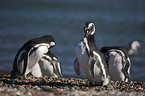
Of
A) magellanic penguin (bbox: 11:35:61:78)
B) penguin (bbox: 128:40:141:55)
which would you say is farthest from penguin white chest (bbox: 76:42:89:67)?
penguin (bbox: 128:40:141:55)

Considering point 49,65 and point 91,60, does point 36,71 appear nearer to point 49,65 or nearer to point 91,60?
point 49,65

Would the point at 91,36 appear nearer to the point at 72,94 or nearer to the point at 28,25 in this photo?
the point at 72,94

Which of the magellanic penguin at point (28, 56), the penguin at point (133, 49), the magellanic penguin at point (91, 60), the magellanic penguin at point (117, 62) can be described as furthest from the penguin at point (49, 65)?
the penguin at point (133, 49)

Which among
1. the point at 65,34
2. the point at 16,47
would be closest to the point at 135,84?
the point at 16,47

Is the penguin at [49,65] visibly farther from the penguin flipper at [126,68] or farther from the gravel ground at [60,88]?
the penguin flipper at [126,68]

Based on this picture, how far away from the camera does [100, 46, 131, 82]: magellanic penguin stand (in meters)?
6.66

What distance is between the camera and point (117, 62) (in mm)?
6688

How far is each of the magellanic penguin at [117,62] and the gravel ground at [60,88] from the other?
20.0 inches

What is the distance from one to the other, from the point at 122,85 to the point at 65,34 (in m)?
11.3

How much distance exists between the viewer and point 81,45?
18.4ft

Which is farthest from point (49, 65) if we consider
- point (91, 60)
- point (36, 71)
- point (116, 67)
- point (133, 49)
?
point (133, 49)

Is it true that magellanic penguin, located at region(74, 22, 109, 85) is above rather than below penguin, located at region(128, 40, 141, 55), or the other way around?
below

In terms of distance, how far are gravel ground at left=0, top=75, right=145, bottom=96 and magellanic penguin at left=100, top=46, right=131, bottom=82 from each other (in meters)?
0.51

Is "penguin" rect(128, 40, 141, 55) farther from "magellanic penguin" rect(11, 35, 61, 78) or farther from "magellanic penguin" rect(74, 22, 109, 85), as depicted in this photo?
"magellanic penguin" rect(74, 22, 109, 85)
